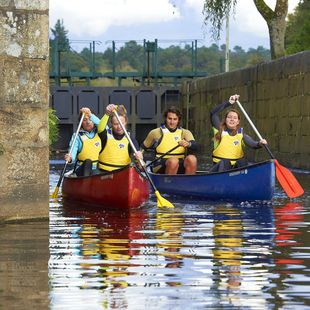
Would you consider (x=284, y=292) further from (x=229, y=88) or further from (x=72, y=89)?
(x=72, y=89)

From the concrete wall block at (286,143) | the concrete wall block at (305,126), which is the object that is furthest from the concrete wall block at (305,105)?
the concrete wall block at (286,143)

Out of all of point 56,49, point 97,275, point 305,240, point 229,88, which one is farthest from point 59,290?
point 56,49

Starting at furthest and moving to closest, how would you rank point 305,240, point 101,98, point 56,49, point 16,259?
1. point 56,49
2. point 101,98
3. point 305,240
4. point 16,259

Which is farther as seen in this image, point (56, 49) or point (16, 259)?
point (56, 49)

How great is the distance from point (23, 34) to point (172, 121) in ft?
19.8

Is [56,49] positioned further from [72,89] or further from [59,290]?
[59,290]

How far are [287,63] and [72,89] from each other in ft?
54.7

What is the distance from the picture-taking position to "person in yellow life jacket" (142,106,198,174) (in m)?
18.3

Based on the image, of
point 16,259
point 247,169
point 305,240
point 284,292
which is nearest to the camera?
point 284,292

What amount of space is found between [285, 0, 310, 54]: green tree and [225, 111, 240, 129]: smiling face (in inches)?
938

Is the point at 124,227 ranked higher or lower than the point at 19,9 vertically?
lower

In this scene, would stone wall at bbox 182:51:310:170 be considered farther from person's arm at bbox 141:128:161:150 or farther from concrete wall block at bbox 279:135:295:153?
person's arm at bbox 141:128:161:150

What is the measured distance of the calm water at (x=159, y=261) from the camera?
302 inches

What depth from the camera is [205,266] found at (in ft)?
30.2
